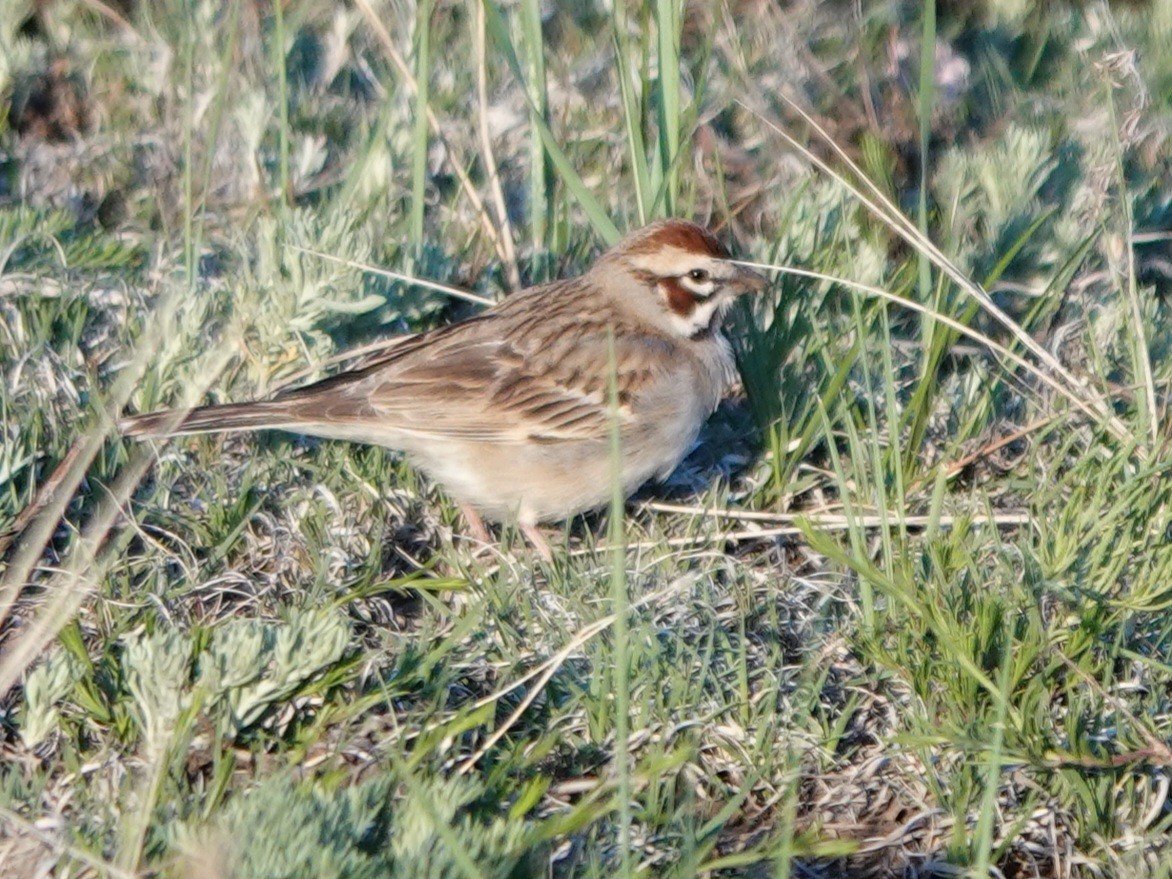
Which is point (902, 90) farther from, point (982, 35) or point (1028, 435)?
point (1028, 435)

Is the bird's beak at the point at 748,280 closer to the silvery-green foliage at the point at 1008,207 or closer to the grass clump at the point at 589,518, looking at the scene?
the grass clump at the point at 589,518

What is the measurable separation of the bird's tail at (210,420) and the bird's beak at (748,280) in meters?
1.54

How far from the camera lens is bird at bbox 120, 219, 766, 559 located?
5.13 m

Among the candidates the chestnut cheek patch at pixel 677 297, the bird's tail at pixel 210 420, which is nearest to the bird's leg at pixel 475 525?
the bird's tail at pixel 210 420

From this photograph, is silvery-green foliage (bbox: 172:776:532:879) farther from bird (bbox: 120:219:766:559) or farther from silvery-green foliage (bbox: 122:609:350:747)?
bird (bbox: 120:219:766:559)

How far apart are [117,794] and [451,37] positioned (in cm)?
434

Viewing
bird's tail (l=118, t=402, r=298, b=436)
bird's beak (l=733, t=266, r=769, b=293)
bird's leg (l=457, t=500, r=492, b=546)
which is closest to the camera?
bird's tail (l=118, t=402, r=298, b=436)

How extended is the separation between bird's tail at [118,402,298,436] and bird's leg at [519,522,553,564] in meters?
0.79

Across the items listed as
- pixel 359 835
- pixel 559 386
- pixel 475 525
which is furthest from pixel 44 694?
pixel 559 386

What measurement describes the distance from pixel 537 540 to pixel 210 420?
104cm

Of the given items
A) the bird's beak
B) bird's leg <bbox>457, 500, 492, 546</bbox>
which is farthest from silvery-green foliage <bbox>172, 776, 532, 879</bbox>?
the bird's beak

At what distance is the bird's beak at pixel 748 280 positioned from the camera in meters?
5.36

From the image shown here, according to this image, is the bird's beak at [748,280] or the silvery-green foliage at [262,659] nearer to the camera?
the silvery-green foliage at [262,659]

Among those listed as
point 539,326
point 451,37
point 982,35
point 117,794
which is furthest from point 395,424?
point 982,35
